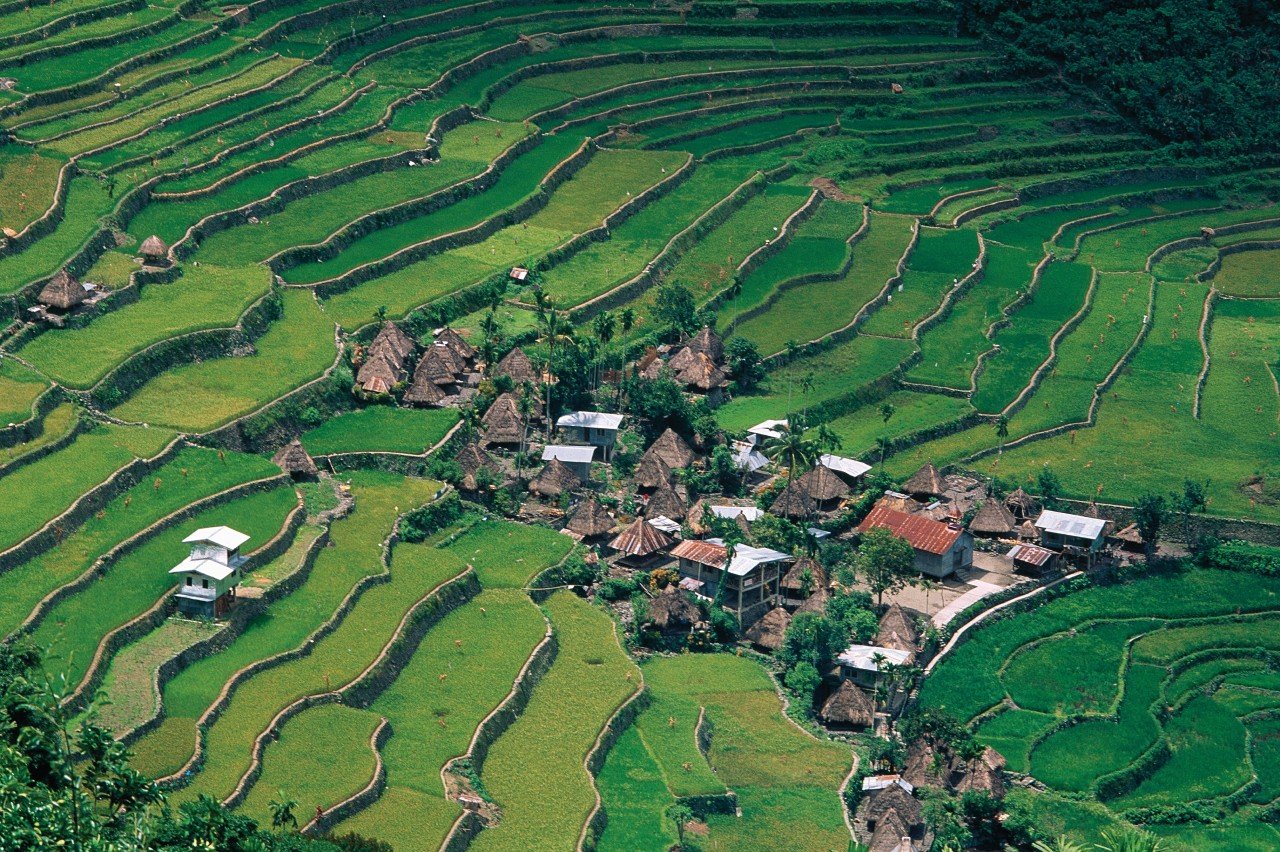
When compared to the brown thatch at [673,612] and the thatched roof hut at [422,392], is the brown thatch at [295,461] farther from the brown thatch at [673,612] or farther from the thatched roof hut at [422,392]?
the brown thatch at [673,612]

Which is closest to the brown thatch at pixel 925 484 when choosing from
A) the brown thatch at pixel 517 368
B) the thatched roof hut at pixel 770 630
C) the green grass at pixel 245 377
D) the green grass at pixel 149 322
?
the thatched roof hut at pixel 770 630

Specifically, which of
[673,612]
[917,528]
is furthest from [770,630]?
[917,528]

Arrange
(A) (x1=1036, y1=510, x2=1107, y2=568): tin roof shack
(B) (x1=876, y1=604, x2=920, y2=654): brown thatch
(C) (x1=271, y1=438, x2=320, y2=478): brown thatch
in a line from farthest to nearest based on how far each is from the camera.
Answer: (A) (x1=1036, y1=510, x2=1107, y2=568): tin roof shack → (C) (x1=271, y1=438, x2=320, y2=478): brown thatch → (B) (x1=876, y1=604, x2=920, y2=654): brown thatch

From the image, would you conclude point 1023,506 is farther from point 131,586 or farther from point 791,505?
point 131,586

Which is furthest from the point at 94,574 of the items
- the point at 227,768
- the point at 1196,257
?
the point at 1196,257

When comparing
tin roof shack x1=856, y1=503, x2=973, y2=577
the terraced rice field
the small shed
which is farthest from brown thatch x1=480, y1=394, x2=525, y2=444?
the terraced rice field

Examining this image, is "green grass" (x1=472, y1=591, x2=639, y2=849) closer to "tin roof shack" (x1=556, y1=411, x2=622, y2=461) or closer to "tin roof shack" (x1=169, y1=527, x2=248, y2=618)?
"tin roof shack" (x1=169, y1=527, x2=248, y2=618)
